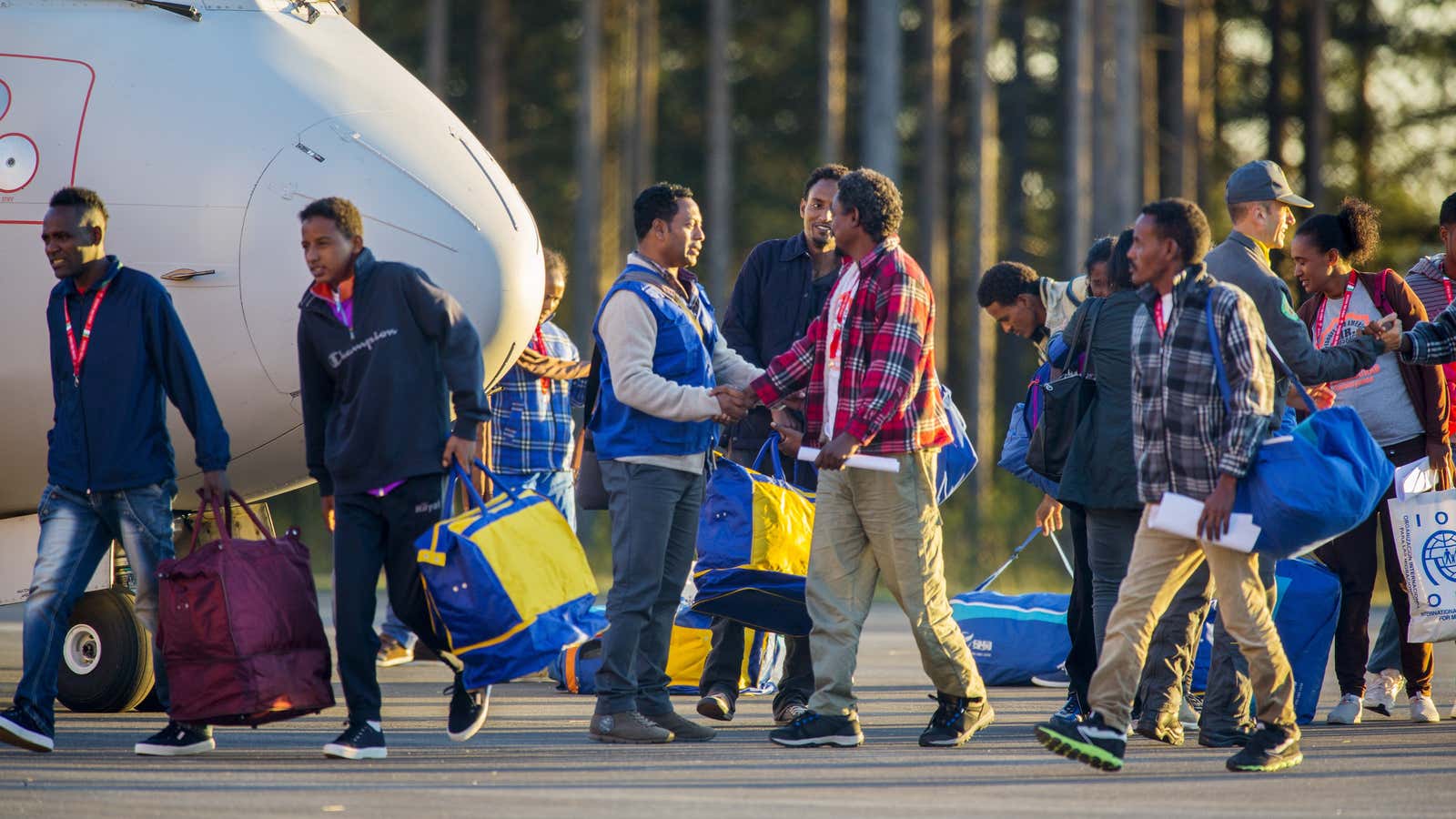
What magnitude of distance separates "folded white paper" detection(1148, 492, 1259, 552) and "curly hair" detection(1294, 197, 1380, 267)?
2199 millimetres

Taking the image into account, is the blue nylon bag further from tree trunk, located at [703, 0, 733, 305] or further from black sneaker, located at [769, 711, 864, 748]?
tree trunk, located at [703, 0, 733, 305]

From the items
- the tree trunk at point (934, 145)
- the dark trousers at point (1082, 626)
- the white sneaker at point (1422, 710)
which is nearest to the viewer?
the dark trousers at point (1082, 626)

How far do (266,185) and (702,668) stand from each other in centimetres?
291

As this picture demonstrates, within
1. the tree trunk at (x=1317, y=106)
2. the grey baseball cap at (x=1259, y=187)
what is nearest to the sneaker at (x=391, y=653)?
the grey baseball cap at (x=1259, y=187)

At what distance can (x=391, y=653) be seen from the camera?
10414 millimetres

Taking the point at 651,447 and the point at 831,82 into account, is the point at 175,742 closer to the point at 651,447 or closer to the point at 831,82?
the point at 651,447

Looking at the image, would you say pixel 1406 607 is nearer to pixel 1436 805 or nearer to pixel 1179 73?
pixel 1436 805

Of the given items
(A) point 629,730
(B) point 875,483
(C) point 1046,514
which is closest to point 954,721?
A: (B) point 875,483

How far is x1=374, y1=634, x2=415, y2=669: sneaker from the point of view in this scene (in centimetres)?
1038

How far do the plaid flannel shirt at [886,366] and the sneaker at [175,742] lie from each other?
7.91ft

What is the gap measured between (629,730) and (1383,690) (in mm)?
3359

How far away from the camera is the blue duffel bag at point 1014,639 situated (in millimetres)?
9602

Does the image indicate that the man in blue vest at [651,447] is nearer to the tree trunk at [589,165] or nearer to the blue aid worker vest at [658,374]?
the blue aid worker vest at [658,374]

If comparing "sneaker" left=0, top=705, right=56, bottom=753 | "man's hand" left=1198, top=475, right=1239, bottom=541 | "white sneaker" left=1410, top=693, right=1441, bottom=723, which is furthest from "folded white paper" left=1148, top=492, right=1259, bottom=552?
"sneaker" left=0, top=705, right=56, bottom=753
